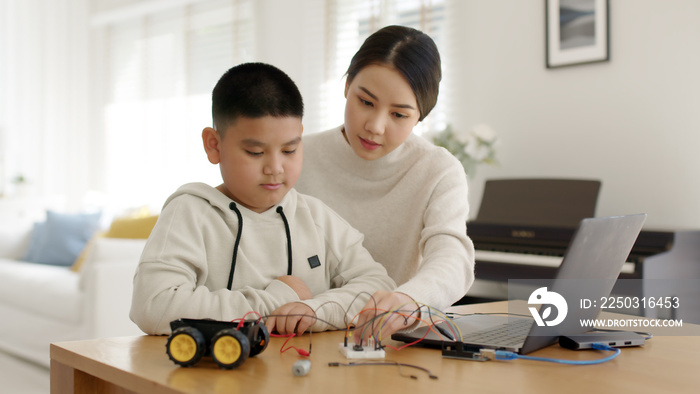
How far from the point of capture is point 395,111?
1.36m

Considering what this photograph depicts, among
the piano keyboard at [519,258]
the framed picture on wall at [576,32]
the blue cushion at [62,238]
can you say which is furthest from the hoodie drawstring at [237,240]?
the blue cushion at [62,238]

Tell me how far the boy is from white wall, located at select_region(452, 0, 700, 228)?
83.8 inches

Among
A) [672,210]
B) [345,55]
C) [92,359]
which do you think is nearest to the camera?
[92,359]

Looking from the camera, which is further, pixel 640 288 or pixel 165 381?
pixel 640 288

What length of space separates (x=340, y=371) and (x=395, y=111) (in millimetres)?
687

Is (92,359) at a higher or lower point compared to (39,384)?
higher

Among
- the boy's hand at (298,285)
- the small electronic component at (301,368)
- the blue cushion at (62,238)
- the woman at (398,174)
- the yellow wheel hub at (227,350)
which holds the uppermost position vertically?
the woman at (398,174)

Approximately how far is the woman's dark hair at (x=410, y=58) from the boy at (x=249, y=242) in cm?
25

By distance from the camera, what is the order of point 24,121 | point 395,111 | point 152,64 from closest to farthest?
1. point 395,111
2. point 152,64
3. point 24,121

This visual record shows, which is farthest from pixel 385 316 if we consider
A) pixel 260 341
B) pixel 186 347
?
pixel 186 347

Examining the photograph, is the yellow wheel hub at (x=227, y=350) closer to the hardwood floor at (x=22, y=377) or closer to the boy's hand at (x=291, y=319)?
the boy's hand at (x=291, y=319)

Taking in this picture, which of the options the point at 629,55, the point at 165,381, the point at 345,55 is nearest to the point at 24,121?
the point at 345,55

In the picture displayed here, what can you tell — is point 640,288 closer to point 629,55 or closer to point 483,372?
point 629,55

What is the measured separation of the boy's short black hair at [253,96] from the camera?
1125 mm
